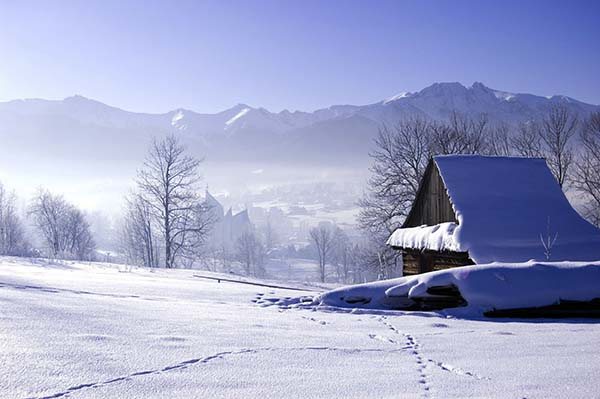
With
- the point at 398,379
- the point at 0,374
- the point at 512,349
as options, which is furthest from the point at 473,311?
the point at 0,374

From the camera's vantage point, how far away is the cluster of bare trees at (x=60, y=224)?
173 feet

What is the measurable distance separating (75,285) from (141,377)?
5.76 m

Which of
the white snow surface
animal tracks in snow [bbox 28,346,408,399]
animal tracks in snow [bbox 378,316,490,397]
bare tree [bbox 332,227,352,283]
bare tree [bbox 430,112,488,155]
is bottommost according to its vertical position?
bare tree [bbox 332,227,352,283]

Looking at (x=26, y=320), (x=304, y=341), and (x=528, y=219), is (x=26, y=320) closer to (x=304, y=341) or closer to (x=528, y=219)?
(x=304, y=341)

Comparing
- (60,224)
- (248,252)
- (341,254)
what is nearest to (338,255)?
(341,254)

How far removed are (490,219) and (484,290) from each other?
12223 millimetres

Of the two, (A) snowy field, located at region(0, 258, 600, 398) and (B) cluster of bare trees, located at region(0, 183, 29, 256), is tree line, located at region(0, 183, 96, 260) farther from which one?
(A) snowy field, located at region(0, 258, 600, 398)

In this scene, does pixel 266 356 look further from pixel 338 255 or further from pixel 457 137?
pixel 338 255

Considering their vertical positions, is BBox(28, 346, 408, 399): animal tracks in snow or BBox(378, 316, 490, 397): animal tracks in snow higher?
BBox(28, 346, 408, 399): animal tracks in snow

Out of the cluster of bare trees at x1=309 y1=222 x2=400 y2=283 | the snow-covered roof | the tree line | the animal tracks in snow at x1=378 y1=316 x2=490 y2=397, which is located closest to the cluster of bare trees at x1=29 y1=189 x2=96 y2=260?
the tree line

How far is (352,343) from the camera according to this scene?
419 centimetres

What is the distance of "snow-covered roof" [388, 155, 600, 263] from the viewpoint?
17156mm

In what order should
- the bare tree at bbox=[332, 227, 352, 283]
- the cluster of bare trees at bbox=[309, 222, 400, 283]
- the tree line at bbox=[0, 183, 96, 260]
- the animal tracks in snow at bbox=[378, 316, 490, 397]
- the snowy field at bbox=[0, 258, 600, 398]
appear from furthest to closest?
the bare tree at bbox=[332, 227, 352, 283] → the cluster of bare trees at bbox=[309, 222, 400, 283] → the tree line at bbox=[0, 183, 96, 260] → the animal tracks in snow at bbox=[378, 316, 490, 397] → the snowy field at bbox=[0, 258, 600, 398]

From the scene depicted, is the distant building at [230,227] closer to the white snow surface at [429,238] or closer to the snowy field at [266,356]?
the white snow surface at [429,238]
